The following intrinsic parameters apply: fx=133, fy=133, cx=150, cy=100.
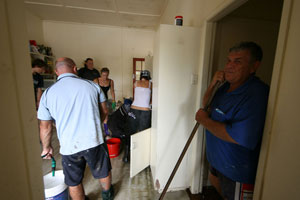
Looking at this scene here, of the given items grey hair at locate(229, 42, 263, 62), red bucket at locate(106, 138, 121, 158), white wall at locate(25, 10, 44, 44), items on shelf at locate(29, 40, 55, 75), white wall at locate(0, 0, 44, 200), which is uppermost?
white wall at locate(25, 10, 44, 44)

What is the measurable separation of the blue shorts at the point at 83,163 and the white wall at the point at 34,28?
3.84 m

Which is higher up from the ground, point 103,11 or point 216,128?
point 103,11

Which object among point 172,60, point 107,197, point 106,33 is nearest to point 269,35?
point 172,60

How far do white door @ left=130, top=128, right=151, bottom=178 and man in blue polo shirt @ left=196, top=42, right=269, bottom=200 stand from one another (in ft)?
3.01

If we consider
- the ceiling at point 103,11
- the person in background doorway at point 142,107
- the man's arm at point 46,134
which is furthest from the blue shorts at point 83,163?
the ceiling at point 103,11

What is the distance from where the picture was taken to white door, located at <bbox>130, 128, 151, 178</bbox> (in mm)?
1659

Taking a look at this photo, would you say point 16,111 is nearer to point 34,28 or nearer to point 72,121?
point 72,121

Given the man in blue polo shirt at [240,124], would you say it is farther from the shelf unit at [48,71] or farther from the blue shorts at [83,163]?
the shelf unit at [48,71]

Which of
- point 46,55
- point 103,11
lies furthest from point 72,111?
point 46,55

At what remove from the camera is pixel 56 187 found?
116 cm

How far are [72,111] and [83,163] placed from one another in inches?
21.4

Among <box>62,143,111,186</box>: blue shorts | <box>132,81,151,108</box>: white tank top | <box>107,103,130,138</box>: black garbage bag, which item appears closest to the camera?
<box>62,143,111,186</box>: blue shorts

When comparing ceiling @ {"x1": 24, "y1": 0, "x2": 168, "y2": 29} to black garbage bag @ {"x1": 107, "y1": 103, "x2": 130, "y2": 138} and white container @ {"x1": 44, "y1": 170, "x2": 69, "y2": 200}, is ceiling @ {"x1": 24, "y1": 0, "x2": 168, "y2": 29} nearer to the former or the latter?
black garbage bag @ {"x1": 107, "y1": 103, "x2": 130, "y2": 138}

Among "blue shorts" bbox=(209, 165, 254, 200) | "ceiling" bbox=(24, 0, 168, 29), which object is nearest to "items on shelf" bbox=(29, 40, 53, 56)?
"ceiling" bbox=(24, 0, 168, 29)
